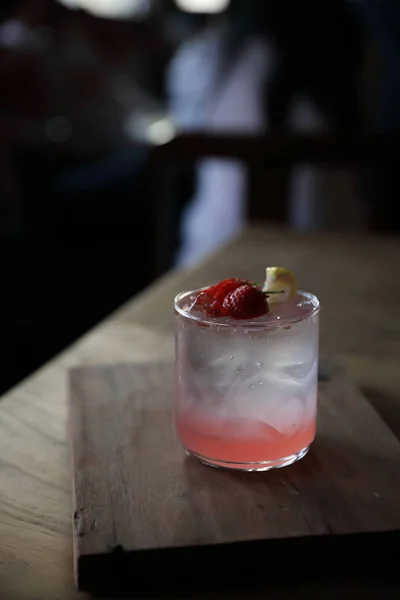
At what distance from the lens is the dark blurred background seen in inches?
110

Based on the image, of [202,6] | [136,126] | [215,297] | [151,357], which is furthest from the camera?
[202,6]

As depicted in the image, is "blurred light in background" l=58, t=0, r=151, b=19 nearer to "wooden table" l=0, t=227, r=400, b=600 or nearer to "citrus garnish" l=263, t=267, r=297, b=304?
"wooden table" l=0, t=227, r=400, b=600

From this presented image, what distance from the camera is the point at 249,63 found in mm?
4082

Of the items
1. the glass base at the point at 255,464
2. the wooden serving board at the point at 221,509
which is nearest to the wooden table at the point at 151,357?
the wooden serving board at the point at 221,509

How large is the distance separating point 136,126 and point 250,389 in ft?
11.4

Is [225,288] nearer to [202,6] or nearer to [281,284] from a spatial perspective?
[281,284]

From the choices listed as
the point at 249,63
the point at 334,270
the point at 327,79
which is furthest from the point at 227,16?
the point at 334,270

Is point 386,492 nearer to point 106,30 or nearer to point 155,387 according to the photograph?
point 155,387

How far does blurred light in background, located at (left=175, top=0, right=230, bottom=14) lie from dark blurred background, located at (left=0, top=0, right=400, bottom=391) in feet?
0.05

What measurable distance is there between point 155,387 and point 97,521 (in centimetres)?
29

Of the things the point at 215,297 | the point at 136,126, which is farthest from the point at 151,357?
the point at 136,126

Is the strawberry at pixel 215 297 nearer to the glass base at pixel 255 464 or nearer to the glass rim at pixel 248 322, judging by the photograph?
the glass rim at pixel 248 322

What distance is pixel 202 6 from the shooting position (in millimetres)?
5387

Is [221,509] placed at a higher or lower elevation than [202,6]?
lower
